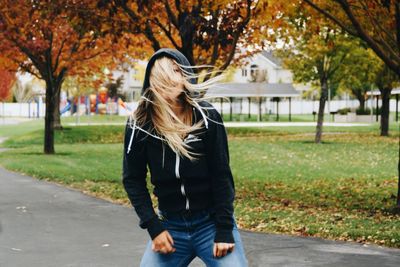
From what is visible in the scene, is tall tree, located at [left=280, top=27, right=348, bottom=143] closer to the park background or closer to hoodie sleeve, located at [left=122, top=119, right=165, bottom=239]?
the park background

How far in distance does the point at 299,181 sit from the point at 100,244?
26.8 ft

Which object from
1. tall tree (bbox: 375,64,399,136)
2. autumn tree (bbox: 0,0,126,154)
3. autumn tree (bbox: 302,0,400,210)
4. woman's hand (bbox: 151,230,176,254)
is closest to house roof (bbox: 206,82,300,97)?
tall tree (bbox: 375,64,399,136)

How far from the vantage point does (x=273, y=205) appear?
1175cm

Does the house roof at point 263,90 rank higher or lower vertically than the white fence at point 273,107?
higher

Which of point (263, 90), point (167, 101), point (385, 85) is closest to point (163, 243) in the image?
point (167, 101)

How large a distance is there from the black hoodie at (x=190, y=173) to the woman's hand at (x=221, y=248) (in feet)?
0.07

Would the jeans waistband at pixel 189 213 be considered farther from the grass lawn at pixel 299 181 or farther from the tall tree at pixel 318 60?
the tall tree at pixel 318 60

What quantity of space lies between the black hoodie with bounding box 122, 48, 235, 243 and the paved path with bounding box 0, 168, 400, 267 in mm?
3587

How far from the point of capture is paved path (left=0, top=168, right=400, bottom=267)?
24.1ft

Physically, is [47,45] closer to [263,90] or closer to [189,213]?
[189,213]

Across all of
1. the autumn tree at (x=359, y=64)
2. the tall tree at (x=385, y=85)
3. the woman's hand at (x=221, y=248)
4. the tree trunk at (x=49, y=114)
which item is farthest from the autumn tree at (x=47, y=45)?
the woman's hand at (x=221, y=248)

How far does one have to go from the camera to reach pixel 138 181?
149 inches

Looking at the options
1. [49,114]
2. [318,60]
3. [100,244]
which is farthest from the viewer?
[318,60]

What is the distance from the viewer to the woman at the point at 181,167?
3.63 m
